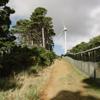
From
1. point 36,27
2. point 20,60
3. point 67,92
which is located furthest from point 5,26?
point 36,27

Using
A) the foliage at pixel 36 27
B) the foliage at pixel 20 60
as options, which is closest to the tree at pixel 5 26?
the foliage at pixel 20 60

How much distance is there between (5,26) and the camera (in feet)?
93.9

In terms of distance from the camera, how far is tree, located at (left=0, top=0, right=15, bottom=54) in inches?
1119

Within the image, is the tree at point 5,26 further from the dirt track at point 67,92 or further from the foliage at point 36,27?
the foliage at point 36,27

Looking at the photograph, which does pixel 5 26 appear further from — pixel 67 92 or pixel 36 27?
pixel 36 27

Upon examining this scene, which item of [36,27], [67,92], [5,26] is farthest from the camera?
[36,27]

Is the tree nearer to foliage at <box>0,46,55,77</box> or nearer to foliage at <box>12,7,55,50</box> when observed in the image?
foliage at <box>0,46,55,77</box>

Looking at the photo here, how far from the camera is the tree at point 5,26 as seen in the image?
28430 mm

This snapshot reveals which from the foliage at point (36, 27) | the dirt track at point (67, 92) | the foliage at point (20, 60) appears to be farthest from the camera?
the foliage at point (36, 27)

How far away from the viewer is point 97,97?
13.9 metres

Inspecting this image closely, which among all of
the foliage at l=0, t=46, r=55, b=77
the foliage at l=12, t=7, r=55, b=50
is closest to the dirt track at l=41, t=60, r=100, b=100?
the foliage at l=0, t=46, r=55, b=77

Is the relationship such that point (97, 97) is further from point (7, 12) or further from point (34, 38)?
point (34, 38)

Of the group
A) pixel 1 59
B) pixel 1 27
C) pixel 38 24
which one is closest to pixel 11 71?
pixel 1 59

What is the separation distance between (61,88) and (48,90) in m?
0.67
